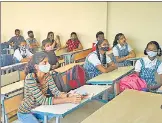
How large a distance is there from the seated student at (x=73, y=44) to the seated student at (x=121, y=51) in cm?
57

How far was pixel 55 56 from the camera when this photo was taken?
4051 millimetres

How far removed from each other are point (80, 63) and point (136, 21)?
4.99 ft

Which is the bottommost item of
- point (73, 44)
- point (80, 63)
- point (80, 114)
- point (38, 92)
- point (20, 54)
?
point (80, 114)

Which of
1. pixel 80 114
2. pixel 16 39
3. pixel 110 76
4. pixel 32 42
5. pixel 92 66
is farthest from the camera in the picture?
pixel 32 42

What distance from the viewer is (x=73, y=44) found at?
4.50 m

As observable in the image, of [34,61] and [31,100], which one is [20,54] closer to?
[34,61]

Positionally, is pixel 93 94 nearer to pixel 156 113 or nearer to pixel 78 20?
pixel 156 113

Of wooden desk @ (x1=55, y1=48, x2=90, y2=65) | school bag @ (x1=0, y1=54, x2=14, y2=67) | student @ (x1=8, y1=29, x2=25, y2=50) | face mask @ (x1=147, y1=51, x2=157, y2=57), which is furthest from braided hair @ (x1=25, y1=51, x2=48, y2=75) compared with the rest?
wooden desk @ (x1=55, y1=48, x2=90, y2=65)

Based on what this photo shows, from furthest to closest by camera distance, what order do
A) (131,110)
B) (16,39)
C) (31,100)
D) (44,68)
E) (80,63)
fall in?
(16,39)
(80,63)
(44,68)
(31,100)
(131,110)

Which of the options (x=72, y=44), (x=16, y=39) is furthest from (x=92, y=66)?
(x=16, y=39)

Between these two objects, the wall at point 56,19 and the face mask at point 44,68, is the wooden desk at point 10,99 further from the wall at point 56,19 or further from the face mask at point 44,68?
the wall at point 56,19

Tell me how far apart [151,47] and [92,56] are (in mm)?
728

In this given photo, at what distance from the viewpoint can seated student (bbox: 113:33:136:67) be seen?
4340mm

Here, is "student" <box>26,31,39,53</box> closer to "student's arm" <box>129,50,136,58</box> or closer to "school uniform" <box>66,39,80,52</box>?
"school uniform" <box>66,39,80,52</box>
